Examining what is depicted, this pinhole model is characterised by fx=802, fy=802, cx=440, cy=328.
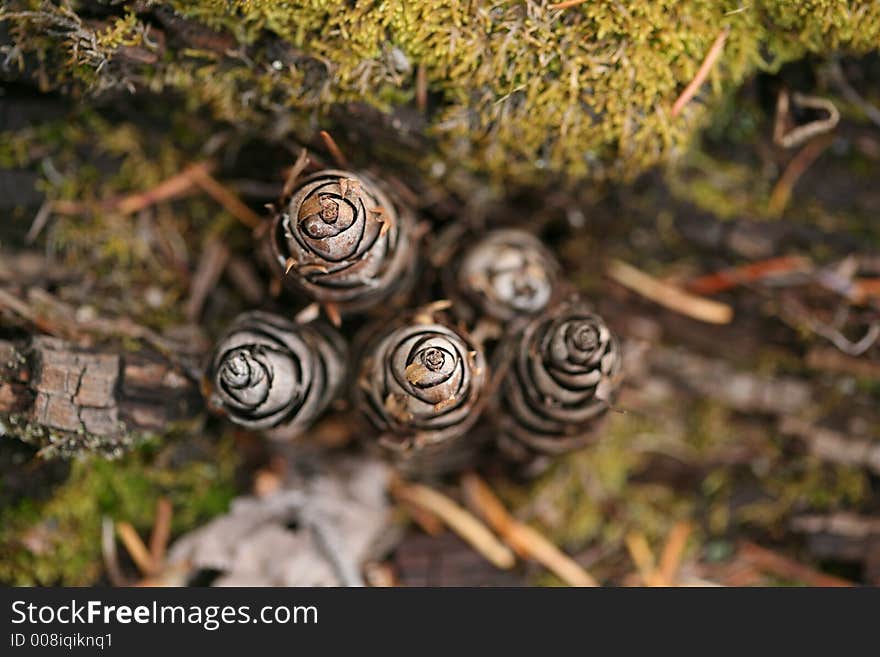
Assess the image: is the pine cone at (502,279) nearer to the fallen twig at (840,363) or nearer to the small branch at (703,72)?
the small branch at (703,72)

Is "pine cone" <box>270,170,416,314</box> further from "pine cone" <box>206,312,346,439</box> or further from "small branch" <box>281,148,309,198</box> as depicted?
"pine cone" <box>206,312,346,439</box>

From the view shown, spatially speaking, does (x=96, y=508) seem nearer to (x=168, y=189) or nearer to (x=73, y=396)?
(x=73, y=396)

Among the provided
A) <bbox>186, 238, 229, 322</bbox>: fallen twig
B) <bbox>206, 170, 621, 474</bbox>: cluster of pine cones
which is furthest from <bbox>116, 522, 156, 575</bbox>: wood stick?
<bbox>186, 238, 229, 322</bbox>: fallen twig

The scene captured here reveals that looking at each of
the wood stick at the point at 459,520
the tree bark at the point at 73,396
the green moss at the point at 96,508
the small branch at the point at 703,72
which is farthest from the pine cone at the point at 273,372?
the small branch at the point at 703,72
